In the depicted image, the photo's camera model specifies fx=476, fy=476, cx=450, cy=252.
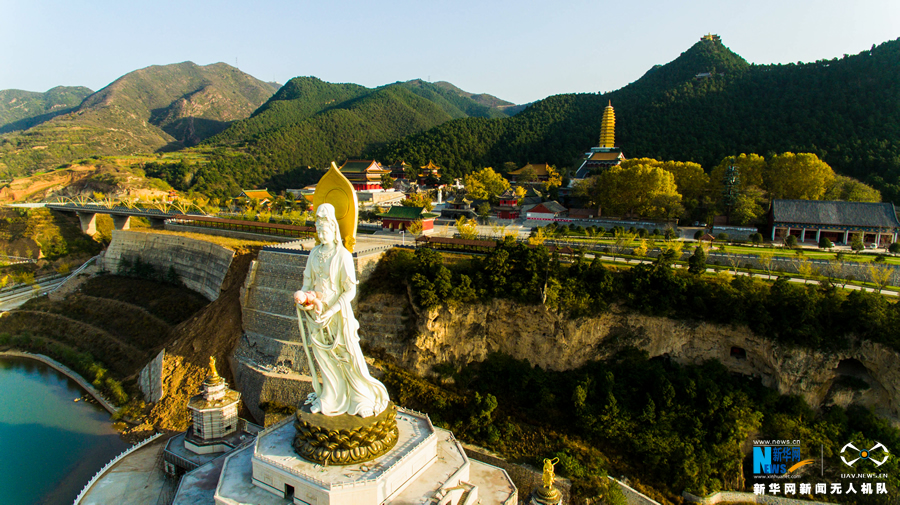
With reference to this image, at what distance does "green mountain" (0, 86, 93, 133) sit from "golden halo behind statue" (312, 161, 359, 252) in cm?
15996

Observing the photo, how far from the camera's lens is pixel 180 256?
104 feet

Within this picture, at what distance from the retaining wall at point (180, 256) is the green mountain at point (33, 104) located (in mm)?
129372

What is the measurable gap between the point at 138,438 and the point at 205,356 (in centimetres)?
411

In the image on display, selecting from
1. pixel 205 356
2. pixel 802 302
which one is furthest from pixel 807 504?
pixel 205 356

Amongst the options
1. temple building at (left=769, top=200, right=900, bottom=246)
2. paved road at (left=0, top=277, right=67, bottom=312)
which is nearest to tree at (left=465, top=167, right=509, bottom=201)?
temple building at (left=769, top=200, right=900, bottom=246)

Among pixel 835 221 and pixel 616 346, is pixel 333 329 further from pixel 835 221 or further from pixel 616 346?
pixel 835 221

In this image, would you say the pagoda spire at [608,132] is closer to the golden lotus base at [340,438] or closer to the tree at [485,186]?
the tree at [485,186]

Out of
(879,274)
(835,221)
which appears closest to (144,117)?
(835,221)

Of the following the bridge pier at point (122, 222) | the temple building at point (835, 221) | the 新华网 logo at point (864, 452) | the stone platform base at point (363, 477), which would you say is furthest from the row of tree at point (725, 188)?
the bridge pier at point (122, 222)

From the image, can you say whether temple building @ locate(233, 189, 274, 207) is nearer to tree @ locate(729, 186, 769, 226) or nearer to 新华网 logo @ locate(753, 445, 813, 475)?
tree @ locate(729, 186, 769, 226)

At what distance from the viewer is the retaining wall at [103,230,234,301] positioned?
27.9m

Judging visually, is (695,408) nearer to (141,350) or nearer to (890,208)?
(890,208)

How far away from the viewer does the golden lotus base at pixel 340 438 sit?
11.9 m

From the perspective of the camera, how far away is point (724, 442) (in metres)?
17.0
